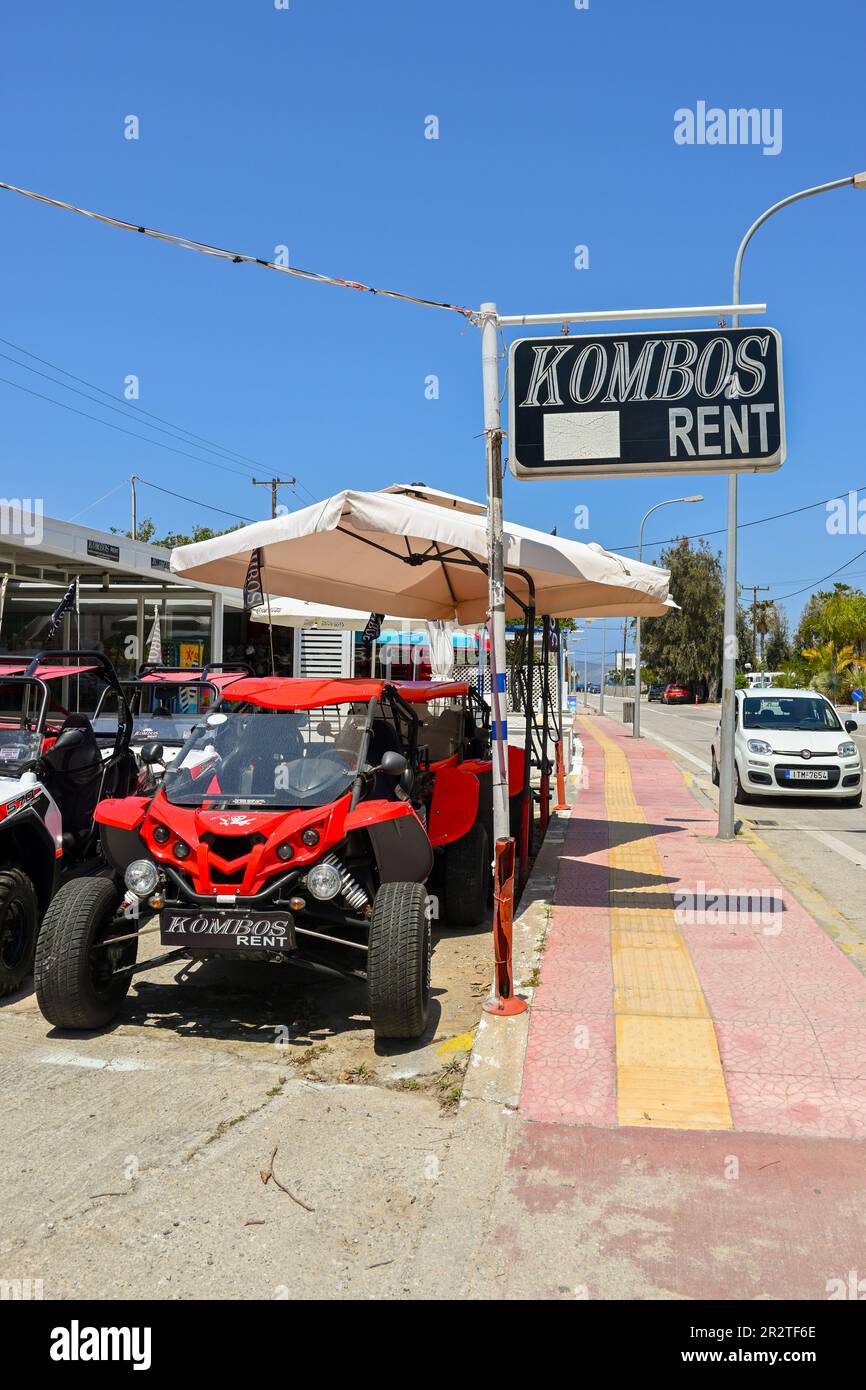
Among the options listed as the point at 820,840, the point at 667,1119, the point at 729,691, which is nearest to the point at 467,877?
the point at 667,1119

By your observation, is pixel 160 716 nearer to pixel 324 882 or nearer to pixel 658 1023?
pixel 324 882

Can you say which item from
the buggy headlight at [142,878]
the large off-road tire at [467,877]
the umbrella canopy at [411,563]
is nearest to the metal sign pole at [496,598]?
the umbrella canopy at [411,563]

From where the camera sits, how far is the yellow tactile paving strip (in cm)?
435

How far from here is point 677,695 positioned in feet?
249

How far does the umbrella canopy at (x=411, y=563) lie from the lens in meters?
7.05

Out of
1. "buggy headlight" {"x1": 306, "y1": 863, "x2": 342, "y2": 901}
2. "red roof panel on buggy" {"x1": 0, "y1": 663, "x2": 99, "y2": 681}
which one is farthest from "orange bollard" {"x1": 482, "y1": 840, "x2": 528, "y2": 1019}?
"red roof panel on buggy" {"x1": 0, "y1": 663, "x2": 99, "y2": 681}

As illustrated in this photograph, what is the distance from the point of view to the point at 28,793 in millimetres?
6418

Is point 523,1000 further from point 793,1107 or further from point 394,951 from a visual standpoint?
point 793,1107

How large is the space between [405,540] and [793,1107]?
18.6ft

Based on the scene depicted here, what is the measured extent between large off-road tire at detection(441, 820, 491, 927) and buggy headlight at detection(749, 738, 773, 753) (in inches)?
305

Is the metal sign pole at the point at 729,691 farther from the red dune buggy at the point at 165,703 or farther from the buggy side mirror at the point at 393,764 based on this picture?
the buggy side mirror at the point at 393,764

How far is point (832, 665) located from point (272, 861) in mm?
50446

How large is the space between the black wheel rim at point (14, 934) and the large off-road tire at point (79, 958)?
82cm
